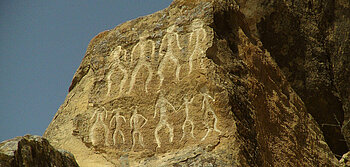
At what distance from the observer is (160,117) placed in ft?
16.0

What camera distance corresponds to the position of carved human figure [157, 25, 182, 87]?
505 cm

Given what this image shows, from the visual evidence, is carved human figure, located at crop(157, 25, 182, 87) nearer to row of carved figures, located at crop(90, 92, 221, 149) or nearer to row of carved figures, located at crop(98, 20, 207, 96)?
row of carved figures, located at crop(98, 20, 207, 96)

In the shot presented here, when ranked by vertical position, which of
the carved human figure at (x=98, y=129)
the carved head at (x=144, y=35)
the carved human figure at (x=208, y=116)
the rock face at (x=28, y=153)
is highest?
the carved head at (x=144, y=35)

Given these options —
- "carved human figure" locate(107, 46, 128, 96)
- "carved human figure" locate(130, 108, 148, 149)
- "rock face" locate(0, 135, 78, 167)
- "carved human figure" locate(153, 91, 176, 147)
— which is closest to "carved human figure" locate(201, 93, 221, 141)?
"carved human figure" locate(153, 91, 176, 147)

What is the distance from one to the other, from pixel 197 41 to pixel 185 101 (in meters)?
0.56

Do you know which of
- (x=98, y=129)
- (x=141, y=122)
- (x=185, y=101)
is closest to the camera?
(x=185, y=101)

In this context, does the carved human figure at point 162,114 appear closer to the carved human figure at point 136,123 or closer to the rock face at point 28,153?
the carved human figure at point 136,123

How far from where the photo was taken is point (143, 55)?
5262mm

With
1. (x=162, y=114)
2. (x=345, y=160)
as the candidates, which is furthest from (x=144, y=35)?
(x=345, y=160)

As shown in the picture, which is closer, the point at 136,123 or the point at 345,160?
the point at 136,123

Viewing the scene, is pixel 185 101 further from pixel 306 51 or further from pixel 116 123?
pixel 306 51

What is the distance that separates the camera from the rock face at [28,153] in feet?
11.7

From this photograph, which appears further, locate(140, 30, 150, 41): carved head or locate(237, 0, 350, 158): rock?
locate(237, 0, 350, 158): rock

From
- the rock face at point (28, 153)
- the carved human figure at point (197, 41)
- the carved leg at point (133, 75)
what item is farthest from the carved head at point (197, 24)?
the rock face at point (28, 153)
